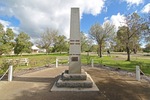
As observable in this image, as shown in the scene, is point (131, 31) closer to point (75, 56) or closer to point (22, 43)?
point (75, 56)

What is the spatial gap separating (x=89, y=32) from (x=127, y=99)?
3405 centimetres

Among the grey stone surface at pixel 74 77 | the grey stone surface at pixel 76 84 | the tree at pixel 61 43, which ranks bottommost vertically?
the grey stone surface at pixel 76 84

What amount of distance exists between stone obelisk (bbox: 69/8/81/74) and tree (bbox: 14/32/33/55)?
42.0m

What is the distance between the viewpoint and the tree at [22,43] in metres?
46.2

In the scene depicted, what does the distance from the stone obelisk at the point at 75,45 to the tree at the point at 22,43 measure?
42.0 m

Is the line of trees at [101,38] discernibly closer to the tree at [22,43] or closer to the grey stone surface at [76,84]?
the tree at [22,43]

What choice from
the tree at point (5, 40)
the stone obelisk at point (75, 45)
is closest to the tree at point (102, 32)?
the tree at point (5, 40)

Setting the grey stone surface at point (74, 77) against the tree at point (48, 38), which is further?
the tree at point (48, 38)

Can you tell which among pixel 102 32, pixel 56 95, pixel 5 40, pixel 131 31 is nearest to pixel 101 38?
pixel 102 32

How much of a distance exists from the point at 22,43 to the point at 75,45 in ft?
139

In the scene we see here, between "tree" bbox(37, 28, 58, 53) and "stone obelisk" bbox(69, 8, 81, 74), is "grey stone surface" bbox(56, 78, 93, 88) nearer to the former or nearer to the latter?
"stone obelisk" bbox(69, 8, 81, 74)

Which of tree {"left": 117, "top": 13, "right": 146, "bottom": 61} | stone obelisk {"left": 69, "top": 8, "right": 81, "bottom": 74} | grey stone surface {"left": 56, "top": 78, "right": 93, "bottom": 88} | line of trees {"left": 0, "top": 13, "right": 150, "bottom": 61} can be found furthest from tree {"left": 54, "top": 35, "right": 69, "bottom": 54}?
grey stone surface {"left": 56, "top": 78, "right": 93, "bottom": 88}

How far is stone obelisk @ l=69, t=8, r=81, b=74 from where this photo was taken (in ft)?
25.3

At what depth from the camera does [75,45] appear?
25.5 ft
